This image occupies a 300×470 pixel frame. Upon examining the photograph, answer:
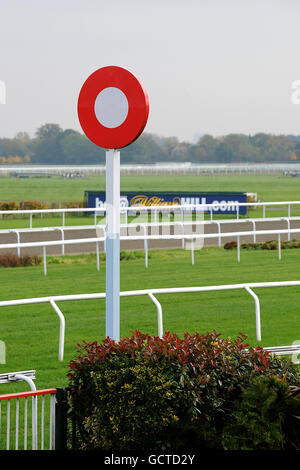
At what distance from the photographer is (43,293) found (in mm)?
9383

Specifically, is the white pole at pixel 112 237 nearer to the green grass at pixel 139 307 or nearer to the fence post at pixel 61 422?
the fence post at pixel 61 422

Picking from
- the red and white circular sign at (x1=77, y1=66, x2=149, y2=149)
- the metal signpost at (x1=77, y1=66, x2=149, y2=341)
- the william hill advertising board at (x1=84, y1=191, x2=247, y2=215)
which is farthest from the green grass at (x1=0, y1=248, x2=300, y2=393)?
the william hill advertising board at (x1=84, y1=191, x2=247, y2=215)

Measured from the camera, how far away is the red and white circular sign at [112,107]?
149 inches

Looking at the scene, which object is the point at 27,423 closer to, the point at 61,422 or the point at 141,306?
the point at 61,422

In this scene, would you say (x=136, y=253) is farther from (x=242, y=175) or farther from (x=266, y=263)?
(x=242, y=175)

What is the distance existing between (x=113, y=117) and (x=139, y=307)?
4.56 meters

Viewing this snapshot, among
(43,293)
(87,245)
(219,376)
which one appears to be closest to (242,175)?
(87,245)

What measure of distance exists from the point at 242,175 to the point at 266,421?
93.5m

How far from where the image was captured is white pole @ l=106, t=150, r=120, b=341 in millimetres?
3904

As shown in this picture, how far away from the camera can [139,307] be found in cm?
821
